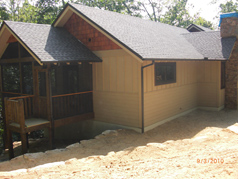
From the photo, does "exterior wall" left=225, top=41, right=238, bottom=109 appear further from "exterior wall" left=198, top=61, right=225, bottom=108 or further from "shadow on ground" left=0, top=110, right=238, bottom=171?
"shadow on ground" left=0, top=110, right=238, bottom=171

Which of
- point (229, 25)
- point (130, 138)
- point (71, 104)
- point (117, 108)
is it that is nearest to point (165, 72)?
point (117, 108)

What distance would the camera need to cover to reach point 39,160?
670 centimetres

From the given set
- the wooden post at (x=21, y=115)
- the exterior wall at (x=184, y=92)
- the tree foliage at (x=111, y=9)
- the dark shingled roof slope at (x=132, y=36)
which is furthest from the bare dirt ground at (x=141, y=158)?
the tree foliage at (x=111, y=9)

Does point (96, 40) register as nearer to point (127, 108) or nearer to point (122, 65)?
point (122, 65)

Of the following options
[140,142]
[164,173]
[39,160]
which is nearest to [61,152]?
[39,160]

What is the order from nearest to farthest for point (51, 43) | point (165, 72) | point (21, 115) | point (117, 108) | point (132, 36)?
point (21, 115), point (51, 43), point (117, 108), point (132, 36), point (165, 72)

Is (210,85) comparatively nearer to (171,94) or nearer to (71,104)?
(171,94)

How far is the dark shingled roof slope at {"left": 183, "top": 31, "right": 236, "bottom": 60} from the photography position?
1216 cm

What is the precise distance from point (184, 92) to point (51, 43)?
6.80 metres

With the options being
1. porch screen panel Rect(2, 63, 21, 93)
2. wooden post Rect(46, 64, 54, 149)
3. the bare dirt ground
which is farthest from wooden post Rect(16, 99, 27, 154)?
porch screen panel Rect(2, 63, 21, 93)

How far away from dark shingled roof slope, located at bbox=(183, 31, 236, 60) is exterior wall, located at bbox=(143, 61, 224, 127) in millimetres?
587

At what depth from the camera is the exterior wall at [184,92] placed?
9.28 meters

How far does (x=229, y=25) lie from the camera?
13.3 metres

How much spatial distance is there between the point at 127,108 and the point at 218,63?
6.11 meters
